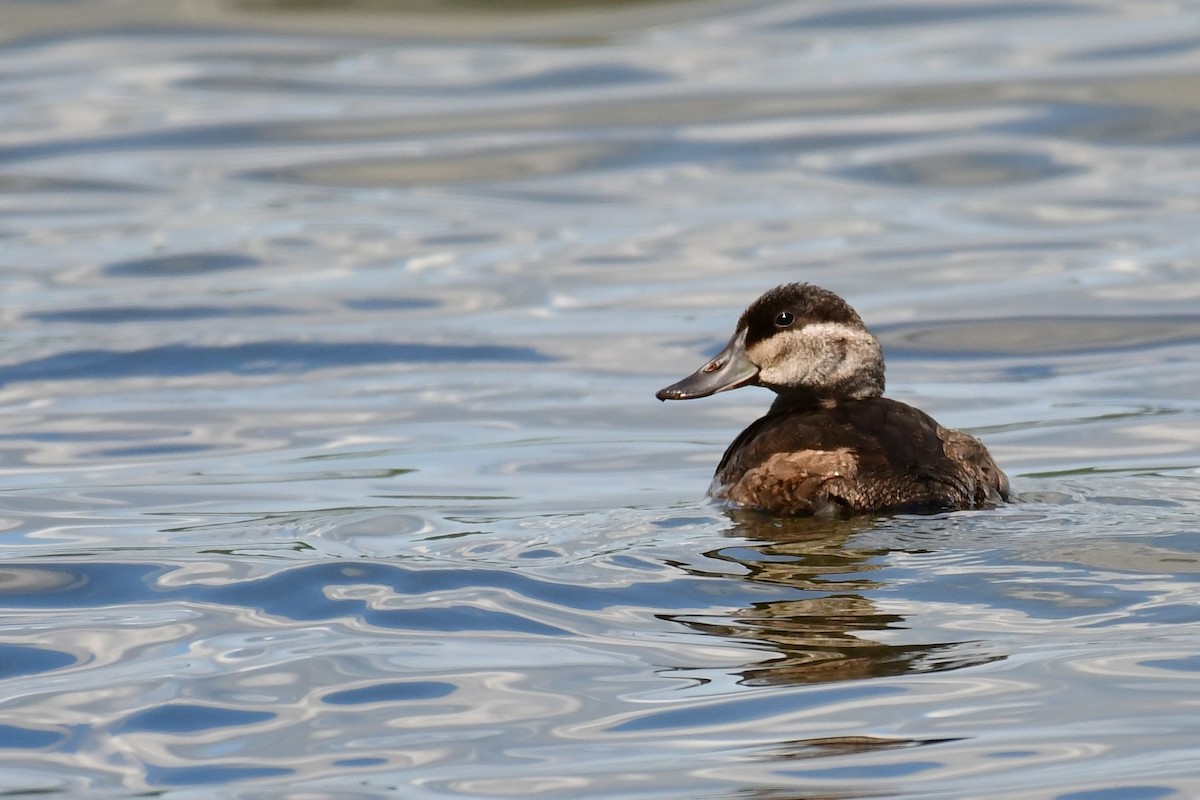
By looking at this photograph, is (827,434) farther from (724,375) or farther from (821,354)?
(724,375)

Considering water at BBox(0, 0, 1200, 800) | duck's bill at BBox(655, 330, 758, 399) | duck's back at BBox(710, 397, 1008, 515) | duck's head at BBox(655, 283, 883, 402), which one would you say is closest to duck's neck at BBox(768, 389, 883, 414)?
duck's head at BBox(655, 283, 883, 402)

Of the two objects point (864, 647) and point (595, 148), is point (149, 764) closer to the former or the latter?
point (864, 647)

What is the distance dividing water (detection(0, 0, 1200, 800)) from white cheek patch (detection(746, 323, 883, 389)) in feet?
2.17

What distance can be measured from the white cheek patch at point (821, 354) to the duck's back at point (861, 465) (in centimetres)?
40

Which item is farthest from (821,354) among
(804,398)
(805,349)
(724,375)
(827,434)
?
(827,434)

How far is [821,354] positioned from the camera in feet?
25.1

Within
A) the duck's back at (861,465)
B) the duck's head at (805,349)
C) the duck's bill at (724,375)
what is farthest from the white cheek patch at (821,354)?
the duck's back at (861,465)

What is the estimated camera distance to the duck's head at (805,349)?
7621mm

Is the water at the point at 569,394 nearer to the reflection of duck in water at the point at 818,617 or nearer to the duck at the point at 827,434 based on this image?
the reflection of duck in water at the point at 818,617

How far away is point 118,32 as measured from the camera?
22.1 metres

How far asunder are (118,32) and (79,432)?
13083 mm

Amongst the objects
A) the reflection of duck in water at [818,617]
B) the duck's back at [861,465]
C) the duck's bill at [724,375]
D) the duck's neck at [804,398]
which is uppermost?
the duck's bill at [724,375]

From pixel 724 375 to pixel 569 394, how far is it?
2972 millimetres

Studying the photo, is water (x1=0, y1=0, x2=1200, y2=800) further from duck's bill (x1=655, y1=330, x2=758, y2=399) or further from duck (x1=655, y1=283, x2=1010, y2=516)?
duck's bill (x1=655, y1=330, x2=758, y2=399)
